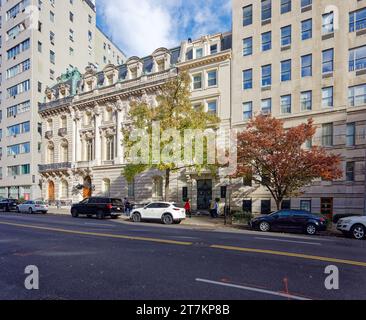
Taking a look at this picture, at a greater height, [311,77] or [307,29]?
[307,29]

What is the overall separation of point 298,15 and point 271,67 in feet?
16.5

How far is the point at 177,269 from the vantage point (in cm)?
674

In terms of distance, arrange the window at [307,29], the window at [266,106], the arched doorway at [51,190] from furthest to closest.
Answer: the arched doorway at [51,190]
the window at [266,106]
the window at [307,29]

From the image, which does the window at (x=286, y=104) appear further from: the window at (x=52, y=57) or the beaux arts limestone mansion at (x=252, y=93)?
the window at (x=52, y=57)

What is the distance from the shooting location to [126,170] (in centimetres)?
2309

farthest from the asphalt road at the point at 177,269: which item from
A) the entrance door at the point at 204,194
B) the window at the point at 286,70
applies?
the window at the point at 286,70

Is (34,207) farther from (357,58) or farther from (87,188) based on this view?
(357,58)

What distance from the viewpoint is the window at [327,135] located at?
21923mm

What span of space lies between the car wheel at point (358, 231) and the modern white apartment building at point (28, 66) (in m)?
41.8

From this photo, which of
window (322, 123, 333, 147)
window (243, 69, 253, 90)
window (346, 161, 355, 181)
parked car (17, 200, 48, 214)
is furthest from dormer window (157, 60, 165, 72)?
window (346, 161, 355, 181)

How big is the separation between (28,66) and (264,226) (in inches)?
1738

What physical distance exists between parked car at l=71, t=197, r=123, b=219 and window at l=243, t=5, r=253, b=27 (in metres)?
21.8

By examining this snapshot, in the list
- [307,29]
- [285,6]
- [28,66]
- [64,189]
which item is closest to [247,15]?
[285,6]

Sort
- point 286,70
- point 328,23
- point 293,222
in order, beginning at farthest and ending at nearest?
point 286,70
point 328,23
point 293,222
